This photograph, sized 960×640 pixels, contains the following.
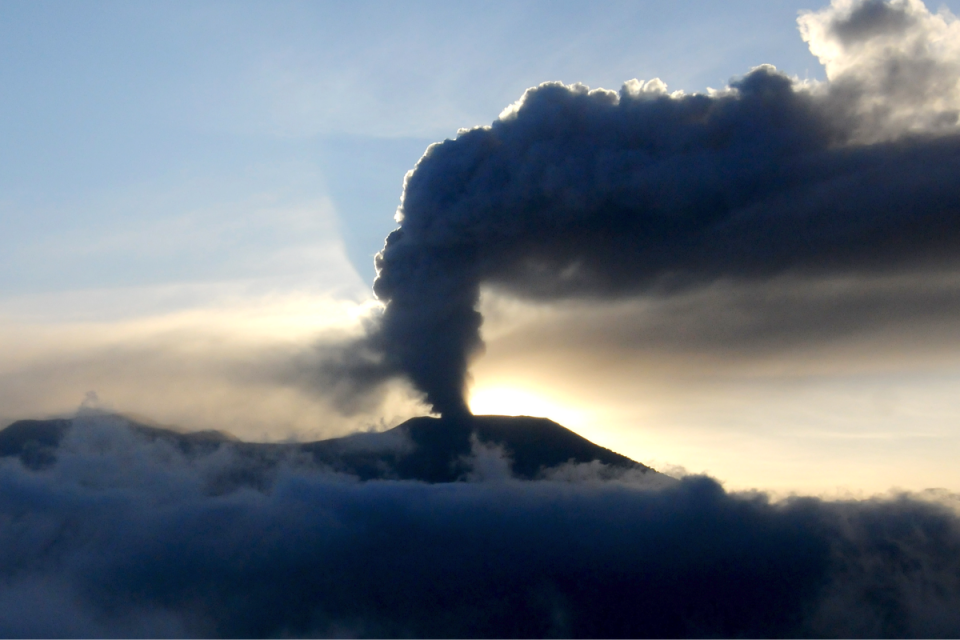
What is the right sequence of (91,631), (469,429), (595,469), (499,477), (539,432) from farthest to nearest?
(595,469) → (91,631) → (499,477) → (539,432) → (469,429)

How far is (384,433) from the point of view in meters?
150

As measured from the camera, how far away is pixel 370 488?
650ft

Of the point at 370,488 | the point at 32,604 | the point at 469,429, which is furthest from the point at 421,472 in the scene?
the point at 32,604

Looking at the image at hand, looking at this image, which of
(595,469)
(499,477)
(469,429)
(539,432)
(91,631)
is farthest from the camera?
(595,469)

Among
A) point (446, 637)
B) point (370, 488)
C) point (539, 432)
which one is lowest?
point (446, 637)

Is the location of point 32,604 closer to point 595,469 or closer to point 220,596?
point 220,596

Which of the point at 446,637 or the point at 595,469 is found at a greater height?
the point at 595,469

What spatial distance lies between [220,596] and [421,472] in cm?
8420

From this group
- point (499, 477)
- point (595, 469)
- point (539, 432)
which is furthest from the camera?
point (595, 469)

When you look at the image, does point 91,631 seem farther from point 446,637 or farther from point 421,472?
point 421,472

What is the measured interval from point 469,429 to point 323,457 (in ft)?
310

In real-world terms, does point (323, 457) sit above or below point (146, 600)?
above

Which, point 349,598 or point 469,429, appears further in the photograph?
point 349,598

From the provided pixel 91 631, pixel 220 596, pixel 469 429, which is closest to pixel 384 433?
pixel 469 429
